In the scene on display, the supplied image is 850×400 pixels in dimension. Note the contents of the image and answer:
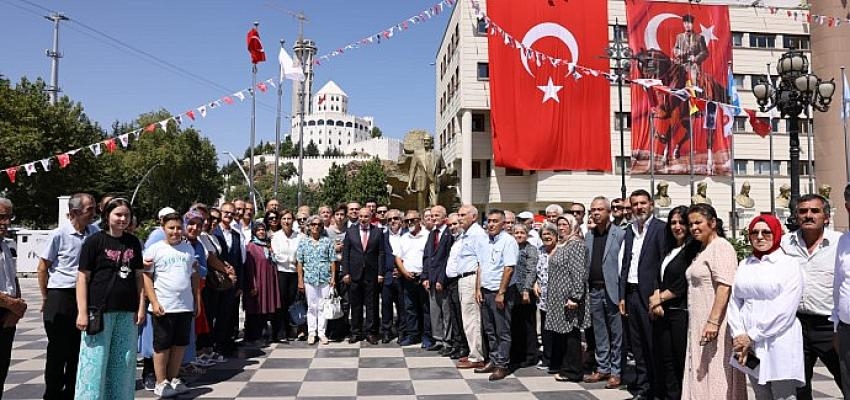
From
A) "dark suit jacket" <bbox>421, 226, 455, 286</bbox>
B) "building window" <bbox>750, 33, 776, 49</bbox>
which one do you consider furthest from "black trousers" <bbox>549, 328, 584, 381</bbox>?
"building window" <bbox>750, 33, 776, 49</bbox>

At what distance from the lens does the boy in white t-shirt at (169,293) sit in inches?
201

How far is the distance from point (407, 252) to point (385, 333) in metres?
1.22

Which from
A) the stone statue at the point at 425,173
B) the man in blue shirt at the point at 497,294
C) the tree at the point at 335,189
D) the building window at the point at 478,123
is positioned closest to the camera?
the man in blue shirt at the point at 497,294

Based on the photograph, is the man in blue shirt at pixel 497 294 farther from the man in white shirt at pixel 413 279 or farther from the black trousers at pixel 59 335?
the black trousers at pixel 59 335

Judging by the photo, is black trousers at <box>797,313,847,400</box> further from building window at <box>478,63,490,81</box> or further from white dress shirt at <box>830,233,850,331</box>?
building window at <box>478,63,490,81</box>

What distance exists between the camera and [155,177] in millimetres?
46375

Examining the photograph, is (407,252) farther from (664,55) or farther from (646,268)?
(664,55)

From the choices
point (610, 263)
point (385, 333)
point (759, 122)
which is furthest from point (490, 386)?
point (759, 122)

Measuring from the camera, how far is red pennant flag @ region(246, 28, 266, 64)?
16938 mm

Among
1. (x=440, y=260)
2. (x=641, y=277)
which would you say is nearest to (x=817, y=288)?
(x=641, y=277)

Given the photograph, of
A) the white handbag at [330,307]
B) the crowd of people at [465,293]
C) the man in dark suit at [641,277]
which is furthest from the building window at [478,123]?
the man in dark suit at [641,277]

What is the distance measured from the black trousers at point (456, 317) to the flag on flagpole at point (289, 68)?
11.6 metres

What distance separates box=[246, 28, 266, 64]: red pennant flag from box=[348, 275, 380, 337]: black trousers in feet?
36.7

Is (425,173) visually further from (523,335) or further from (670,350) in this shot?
(670,350)
